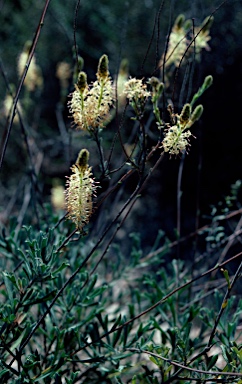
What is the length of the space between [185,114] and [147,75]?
1.19m

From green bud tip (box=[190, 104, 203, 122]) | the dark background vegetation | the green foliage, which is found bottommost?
the green foliage

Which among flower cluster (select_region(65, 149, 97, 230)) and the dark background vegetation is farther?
the dark background vegetation

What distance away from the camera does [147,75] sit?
1.91m

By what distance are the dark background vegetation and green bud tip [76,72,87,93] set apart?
909 mm

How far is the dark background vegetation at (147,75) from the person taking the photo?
213cm

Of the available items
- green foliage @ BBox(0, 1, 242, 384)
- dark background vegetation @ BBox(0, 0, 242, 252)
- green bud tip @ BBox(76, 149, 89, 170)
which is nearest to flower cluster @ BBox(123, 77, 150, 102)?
green foliage @ BBox(0, 1, 242, 384)

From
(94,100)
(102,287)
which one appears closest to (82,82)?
(94,100)

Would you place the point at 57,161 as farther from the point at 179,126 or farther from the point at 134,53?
the point at 179,126

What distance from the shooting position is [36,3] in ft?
9.12

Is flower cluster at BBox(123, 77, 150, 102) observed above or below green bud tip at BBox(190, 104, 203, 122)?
above

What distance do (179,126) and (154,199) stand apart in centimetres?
168

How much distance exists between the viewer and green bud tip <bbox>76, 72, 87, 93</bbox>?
78 cm

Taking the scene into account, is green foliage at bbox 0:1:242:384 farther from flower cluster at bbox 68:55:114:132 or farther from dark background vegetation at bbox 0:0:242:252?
dark background vegetation at bbox 0:0:242:252

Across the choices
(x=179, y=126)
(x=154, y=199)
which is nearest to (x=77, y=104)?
(x=179, y=126)
